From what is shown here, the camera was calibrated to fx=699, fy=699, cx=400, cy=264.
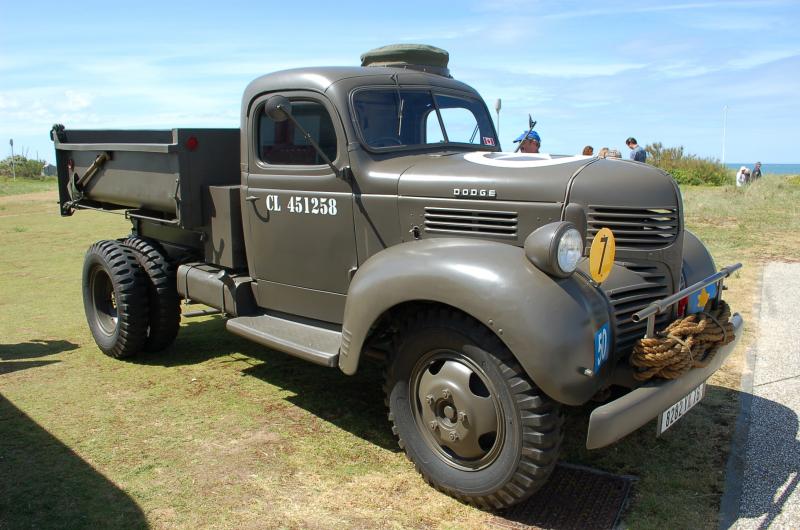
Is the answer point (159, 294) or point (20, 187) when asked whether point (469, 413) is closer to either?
point (159, 294)

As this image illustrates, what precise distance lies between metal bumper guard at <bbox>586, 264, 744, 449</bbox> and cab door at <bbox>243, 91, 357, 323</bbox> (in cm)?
175

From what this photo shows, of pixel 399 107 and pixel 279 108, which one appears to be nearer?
pixel 279 108

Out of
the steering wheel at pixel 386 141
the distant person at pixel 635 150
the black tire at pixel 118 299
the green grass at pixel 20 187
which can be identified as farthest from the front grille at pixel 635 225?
the green grass at pixel 20 187

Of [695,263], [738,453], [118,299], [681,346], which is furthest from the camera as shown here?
[118,299]

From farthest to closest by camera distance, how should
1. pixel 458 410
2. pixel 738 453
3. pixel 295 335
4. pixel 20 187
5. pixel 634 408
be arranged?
pixel 20 187
pixel 295 335
pixel 738 453
pixel 458 410
pixel 634 408

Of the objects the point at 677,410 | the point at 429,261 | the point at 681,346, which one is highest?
the point at 429,261

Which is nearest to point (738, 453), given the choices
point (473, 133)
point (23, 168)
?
point (473, 133)

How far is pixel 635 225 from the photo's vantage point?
338 centimetres

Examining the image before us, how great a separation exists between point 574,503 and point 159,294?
11.2 ft

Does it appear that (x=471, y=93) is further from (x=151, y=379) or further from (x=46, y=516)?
(x=46, y=516)

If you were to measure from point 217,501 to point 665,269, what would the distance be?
2448 mm

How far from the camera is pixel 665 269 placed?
3465 millimetres

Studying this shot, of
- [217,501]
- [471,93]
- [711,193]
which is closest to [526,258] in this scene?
[217,501]

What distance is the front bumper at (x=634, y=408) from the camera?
283cm
